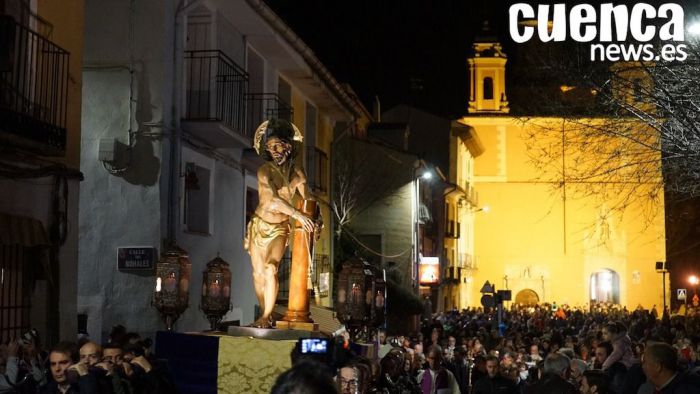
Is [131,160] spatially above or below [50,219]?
above

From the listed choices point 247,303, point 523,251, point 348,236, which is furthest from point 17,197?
point 523,251

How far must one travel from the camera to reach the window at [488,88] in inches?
2650

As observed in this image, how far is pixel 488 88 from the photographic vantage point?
6750cm

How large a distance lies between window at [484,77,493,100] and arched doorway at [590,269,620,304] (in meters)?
12.5

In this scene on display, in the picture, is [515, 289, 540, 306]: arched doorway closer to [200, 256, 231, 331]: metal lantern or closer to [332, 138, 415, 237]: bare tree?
[332, 138, 415, 237]: bare tree

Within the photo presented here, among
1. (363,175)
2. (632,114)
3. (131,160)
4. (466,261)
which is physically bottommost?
(466,261)

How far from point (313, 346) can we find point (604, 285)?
5951 centimetres

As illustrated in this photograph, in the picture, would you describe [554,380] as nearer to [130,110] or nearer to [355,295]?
[355,295]

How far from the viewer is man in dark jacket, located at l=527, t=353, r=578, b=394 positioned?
9.45m

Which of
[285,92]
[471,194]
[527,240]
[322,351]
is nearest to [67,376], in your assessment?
[322,351]

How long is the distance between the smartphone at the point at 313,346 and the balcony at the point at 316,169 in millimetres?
16243

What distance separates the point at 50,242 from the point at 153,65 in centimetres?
490

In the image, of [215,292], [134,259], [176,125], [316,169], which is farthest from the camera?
[316,169]

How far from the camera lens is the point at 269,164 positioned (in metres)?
10.2
